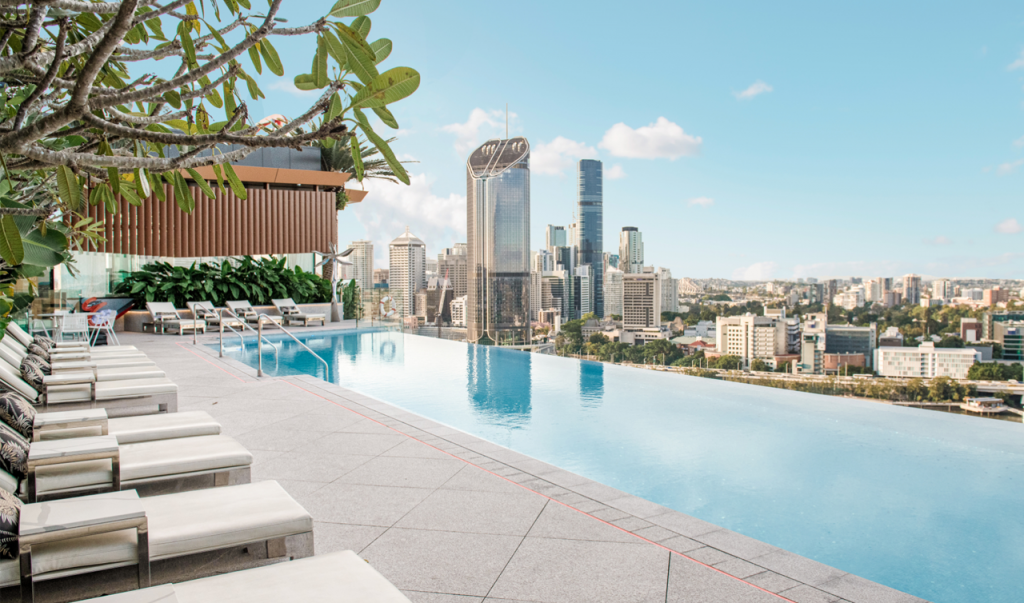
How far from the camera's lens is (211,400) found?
6.30 metres

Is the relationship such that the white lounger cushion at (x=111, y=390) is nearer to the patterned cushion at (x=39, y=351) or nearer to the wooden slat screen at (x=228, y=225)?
the patterned cushion at (x=39, y=351)

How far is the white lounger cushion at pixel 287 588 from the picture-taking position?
1692 mm

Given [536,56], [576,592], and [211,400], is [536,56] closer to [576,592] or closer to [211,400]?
[211,400]

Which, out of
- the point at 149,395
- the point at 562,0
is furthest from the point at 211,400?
the point at 562,0

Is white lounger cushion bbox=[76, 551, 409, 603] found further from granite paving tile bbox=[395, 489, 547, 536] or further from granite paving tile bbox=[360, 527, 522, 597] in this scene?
granite paving tile bbox=[395, 489, 547, 536]

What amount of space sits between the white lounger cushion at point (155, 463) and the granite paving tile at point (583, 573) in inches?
59.5

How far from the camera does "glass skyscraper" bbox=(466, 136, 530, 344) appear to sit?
930 inches

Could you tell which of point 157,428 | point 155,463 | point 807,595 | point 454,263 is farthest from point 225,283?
point 807,595

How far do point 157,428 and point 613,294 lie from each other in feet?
53.4

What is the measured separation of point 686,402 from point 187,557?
22.3 feet

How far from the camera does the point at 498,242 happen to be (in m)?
26.6

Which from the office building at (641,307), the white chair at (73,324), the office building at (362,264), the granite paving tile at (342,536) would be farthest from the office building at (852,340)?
the white chair at (73,324)

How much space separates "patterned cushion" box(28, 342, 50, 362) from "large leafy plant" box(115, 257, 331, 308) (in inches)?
406

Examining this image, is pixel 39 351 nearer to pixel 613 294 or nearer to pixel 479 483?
pixel 479 483
